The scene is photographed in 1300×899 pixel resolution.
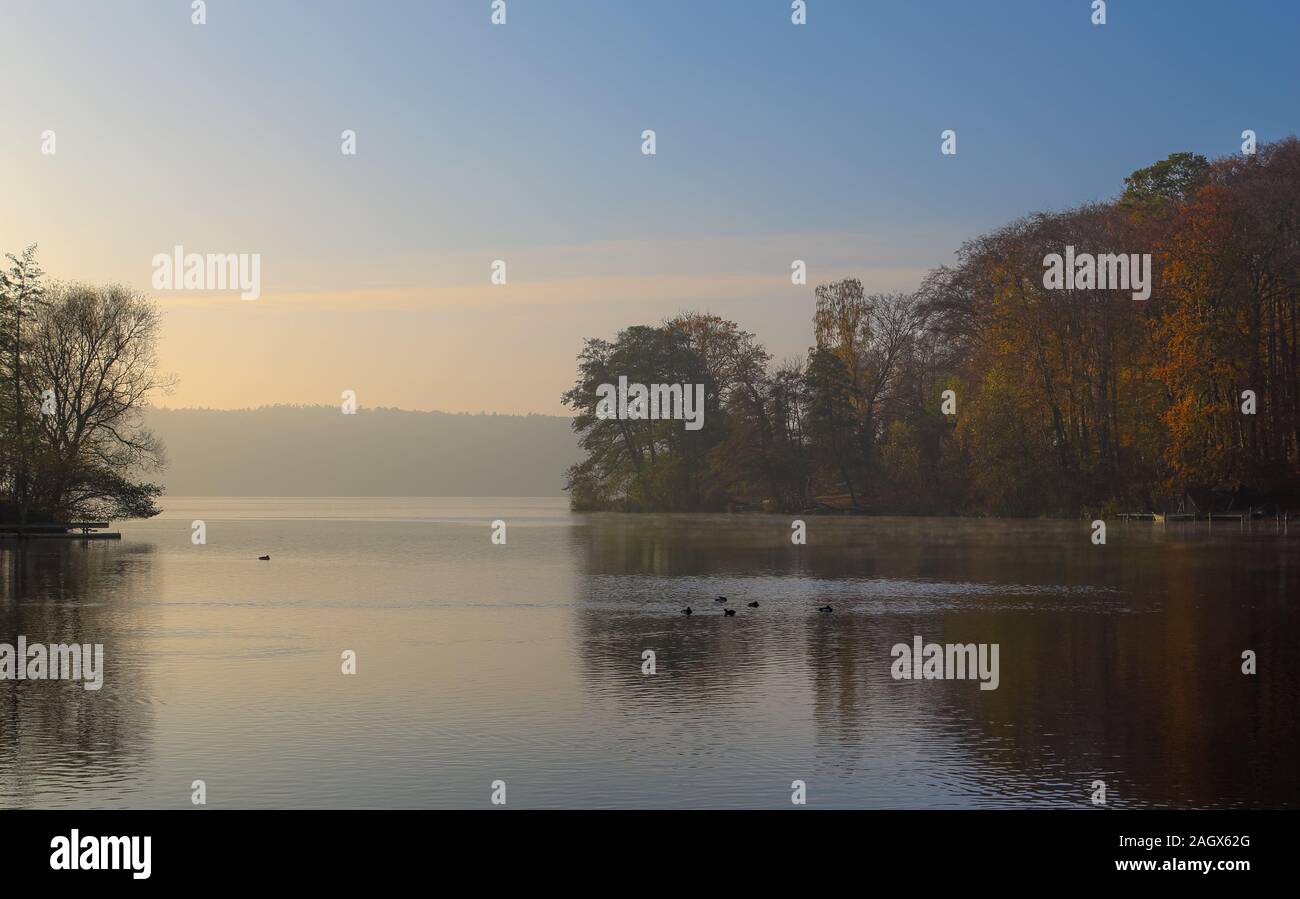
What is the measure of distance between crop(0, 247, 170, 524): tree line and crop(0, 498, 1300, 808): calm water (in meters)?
28.9

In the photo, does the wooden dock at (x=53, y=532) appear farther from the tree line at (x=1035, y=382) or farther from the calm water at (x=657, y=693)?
the tree line at (x=1035, y=382)

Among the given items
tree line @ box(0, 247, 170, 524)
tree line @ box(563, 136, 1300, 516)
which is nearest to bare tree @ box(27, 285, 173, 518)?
tree line @ box(0, 247, 170, 524)

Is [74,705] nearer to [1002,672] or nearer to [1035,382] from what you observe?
[1002,672]

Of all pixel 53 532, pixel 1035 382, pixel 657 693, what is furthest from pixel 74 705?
pixel 1035 382

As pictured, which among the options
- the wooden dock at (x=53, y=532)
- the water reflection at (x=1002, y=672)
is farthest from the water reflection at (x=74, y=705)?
the wooden dock at (x=53, y=532)

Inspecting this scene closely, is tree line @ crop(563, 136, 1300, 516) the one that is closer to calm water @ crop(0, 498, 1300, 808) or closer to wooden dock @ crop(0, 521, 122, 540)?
calm water @ crop(0, 498, 1300, 808)

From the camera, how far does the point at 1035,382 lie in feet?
265

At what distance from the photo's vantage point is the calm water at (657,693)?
12539 mm

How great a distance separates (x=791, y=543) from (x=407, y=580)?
974 inches

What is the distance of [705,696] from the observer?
17547mm

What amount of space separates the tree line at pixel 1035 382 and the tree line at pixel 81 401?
44543 mm

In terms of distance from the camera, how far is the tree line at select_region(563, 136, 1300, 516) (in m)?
69.6

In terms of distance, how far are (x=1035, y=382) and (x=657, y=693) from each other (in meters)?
67.7
